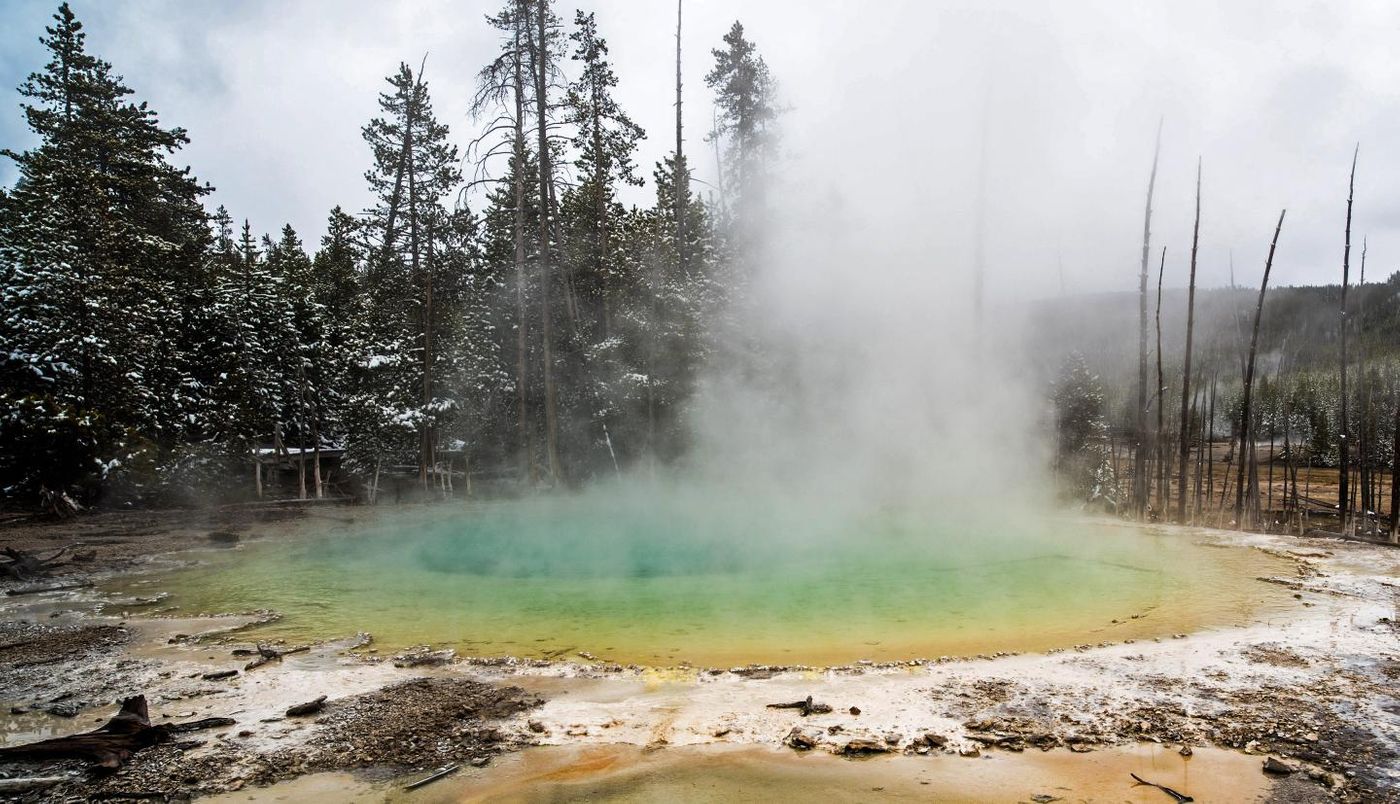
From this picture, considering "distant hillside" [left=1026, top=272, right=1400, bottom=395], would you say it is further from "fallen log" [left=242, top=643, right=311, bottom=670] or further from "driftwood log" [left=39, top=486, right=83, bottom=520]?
"fallen log" [left=242, top=643, right=311, bottom=670]

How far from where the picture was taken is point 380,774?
9.50 ft

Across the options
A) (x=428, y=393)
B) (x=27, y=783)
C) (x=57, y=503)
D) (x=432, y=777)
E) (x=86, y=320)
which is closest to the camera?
(x=27, y=783)

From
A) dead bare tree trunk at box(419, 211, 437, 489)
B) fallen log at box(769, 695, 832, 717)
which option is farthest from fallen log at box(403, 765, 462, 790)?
dead bare tree trunk at box(419, 211, 437, 489)

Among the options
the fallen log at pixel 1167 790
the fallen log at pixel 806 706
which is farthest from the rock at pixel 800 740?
the fallen log at pixel 1167 790

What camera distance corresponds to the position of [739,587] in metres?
7.18

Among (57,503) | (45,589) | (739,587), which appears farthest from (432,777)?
(57,503)

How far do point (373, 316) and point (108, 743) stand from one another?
19.8 meters

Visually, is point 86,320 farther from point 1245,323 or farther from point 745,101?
point 1245,323

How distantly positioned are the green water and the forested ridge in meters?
5.57

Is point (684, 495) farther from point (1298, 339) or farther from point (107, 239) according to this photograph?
point (1298, 339)

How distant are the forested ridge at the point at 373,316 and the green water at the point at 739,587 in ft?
18.3

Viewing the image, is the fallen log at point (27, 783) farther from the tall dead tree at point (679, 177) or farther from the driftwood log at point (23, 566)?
the tall dead tree at point (679, 177)

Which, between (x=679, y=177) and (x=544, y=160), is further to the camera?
(x=679, y=177)

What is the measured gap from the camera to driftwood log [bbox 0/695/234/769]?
9.63ft
